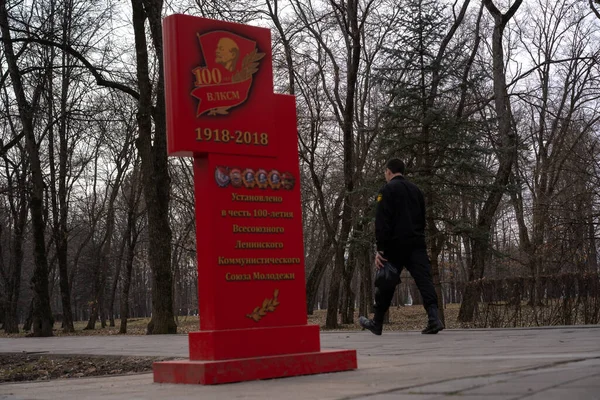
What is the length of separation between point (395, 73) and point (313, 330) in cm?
1432

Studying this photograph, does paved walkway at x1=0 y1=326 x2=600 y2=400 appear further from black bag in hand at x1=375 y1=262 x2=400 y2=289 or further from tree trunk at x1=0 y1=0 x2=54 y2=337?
tree trunk at x1=0 y1=0 x2=54 y2=337

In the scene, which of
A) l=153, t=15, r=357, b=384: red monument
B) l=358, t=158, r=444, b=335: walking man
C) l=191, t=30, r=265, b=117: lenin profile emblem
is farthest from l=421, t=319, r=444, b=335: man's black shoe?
l=191, t=30, r=265, b=117: lenin profile emblem

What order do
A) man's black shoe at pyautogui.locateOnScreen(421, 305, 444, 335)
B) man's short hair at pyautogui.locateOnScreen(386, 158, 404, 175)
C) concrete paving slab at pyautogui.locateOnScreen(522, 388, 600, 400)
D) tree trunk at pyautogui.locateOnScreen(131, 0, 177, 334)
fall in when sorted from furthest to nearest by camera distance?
tree trunk at pyautogui.locateOnScreen(131, 0, 177, 334) → man's black shoe at pyautogui.locateOnScreen(421, 305, 444, 335) → man's short hair at pyautogui.locateOnScreen(386, 158, 404, 175) → concrete paving slab at pyautogui.locateOnScreen(522, 388, 600, 400)

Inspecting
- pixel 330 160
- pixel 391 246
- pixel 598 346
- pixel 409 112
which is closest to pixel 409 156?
pixel 409 112

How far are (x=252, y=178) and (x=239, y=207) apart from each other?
29 cm

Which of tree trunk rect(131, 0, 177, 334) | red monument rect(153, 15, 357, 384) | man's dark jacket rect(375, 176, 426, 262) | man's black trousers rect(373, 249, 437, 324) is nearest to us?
red monument rect(153, 15, 357, 384)

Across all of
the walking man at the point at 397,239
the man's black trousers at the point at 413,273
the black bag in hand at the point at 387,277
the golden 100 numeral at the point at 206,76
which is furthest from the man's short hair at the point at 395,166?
the golden 100 numeral at the point at 206,76

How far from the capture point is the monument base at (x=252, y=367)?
231 inches

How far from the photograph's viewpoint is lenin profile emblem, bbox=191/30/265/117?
6.54 metres

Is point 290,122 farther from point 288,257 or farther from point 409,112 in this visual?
point 409,112

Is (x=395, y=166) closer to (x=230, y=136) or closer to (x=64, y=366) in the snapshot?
(x=230, y=136)

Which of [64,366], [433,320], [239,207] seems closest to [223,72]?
Result: [239,207]

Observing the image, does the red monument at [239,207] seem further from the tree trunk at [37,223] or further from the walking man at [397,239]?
the tree trunk at [37,223]

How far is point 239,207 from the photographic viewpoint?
6559 millimetres
